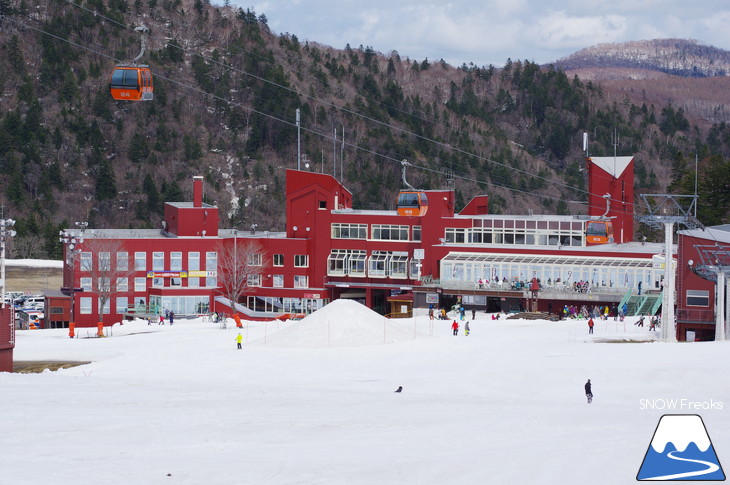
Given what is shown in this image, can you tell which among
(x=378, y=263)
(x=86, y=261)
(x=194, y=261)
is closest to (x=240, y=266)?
(x=194, y=261)

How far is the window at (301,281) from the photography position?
3344 inches

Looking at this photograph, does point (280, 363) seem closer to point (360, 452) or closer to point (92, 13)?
point (360, 452)

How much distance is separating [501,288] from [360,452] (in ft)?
152

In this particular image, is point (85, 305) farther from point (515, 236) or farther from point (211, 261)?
point (515, 236)

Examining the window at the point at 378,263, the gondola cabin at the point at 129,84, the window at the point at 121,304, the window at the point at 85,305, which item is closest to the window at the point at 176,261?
the window at the point at 121,304

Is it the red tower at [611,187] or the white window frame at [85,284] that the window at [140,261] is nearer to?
the white window frame at [85,284]

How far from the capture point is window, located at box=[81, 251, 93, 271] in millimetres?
79562

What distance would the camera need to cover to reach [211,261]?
82.6 meters

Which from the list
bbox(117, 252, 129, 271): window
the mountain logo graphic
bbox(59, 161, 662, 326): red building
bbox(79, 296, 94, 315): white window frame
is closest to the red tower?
bbox(59, 161, 662, 326): red building

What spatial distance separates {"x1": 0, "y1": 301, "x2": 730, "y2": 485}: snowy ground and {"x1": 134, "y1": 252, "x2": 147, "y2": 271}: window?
2213 cm

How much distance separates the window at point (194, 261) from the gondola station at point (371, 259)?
0.07 meters

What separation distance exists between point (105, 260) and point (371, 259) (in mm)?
18415

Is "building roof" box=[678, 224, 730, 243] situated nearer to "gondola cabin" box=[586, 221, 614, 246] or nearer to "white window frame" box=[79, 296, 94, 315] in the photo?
"gondola cabin" box=[586, 221, 614, 246]

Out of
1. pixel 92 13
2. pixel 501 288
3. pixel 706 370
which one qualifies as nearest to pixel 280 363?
pixel 706 370
